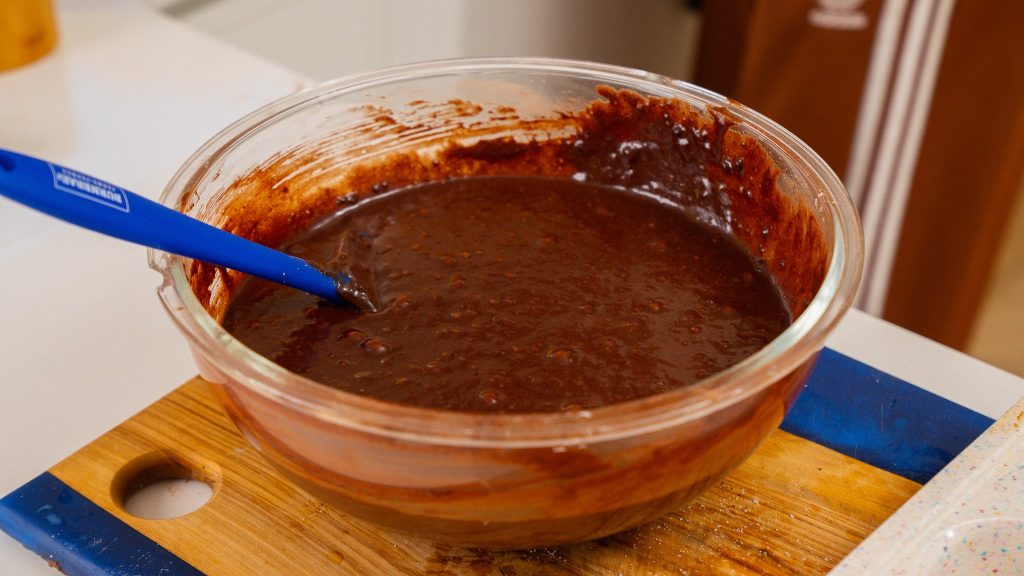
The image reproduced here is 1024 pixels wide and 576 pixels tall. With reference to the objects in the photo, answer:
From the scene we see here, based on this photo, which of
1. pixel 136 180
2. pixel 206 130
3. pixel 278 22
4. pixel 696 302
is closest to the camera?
pixel 696 302

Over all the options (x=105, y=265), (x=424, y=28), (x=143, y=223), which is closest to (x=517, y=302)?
(x=143, y=223)

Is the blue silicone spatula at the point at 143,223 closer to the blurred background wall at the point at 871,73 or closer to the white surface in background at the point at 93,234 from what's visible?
the white surface in background at the point at 93,234

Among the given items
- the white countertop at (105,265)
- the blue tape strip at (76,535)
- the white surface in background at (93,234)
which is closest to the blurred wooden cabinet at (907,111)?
the white countertop at (105,265)

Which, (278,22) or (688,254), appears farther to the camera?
(278,22)

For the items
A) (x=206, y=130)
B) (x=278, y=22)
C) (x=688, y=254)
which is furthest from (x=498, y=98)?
(x=278, y=22)

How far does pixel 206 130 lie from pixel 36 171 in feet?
2.53

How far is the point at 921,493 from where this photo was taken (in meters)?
0.85

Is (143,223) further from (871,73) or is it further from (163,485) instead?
(871,73)

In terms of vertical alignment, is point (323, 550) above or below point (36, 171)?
below

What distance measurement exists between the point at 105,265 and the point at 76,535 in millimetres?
445

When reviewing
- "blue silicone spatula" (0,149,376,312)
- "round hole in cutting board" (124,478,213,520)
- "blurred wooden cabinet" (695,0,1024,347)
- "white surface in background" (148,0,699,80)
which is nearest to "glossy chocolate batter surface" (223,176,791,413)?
"blue silicone spatula" (0,149,376,312)

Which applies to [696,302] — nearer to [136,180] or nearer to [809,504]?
→ [809,504]

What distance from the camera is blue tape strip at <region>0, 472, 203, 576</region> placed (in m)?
0.84

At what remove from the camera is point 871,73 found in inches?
82.1
